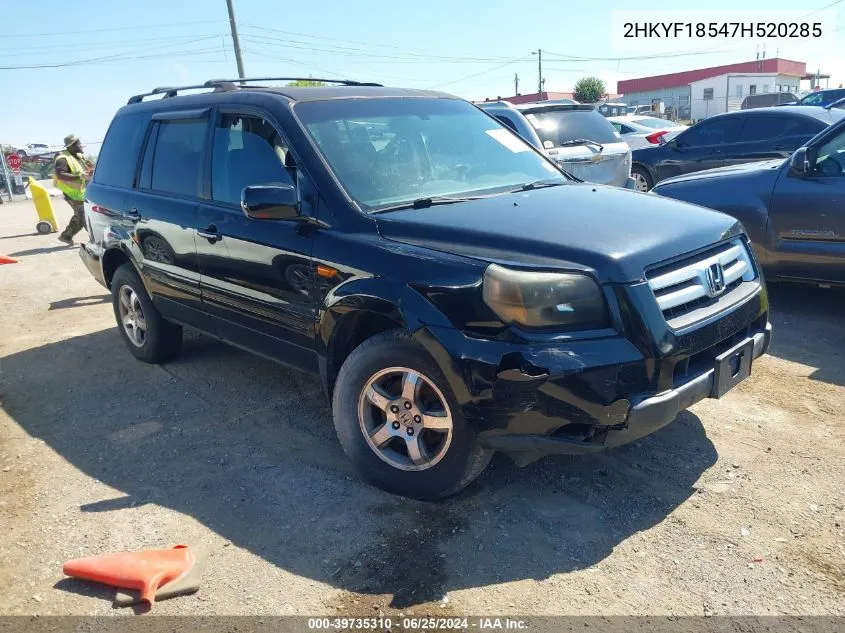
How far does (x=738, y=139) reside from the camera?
383 inches

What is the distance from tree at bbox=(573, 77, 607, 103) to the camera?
6103 centimetres

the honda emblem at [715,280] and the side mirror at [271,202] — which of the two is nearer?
the honda emblem at [715,280]

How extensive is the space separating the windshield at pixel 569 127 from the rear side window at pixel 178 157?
5209 millimetres

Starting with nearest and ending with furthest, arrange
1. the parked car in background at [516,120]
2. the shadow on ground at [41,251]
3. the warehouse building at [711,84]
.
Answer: the parked car in background at [516,120] → the shadow on ground at [41,251] → the warehouse building at [711,84]

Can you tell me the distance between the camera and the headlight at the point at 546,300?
2.90 m

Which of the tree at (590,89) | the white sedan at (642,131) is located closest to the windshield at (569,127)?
the white sedan at (642,131)

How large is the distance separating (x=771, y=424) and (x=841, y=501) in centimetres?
82

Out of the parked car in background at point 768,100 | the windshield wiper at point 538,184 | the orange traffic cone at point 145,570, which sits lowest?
the orange traffic cone at point 145,570

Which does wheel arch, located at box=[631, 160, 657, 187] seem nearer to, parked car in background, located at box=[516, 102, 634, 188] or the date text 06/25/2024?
parked car in background, located at box=[516, 102, 634, 188]

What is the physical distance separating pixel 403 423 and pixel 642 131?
47.6 ft

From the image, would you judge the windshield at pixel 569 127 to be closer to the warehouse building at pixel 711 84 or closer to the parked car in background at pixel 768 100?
the parked car in background at pixel 768 100

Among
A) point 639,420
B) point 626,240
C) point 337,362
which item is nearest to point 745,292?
point 626,240

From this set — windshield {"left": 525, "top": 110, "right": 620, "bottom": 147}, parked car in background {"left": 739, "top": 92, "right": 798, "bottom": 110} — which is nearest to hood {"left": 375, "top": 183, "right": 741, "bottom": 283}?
windshield {"left": 525, "top": 110, "right": 620, "bottom": 147}

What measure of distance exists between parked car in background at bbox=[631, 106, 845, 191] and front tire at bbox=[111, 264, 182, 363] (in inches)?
261
